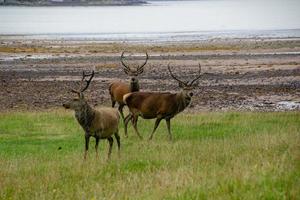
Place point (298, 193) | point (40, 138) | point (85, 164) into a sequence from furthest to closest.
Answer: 1. point (40, 138)
2. point (85, 164)
3. point (298, 193)

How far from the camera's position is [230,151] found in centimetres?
1348

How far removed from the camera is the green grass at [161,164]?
9445 mm

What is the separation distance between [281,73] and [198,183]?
28.9m

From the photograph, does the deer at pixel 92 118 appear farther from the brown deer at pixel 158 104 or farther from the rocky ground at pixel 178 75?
the rocky ground at pixel 178 75

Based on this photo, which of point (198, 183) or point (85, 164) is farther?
point (85, 164)

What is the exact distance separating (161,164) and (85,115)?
231cm

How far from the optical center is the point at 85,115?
1430 centimetres

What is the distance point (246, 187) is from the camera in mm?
9156

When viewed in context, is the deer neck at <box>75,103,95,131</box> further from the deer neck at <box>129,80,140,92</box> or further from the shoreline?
the shoreline

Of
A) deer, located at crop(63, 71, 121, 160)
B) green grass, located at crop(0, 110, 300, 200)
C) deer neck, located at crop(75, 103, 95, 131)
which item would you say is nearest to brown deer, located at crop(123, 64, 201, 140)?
green grass, located at crop(0, 110, 300, 200)

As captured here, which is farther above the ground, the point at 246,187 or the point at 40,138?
the point at 246,187

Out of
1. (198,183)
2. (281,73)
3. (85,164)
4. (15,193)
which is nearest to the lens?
(198,183)

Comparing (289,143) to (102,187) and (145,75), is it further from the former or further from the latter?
(145,75)

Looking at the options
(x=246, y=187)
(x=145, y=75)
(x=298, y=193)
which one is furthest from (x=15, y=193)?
(x=145, y=75)
